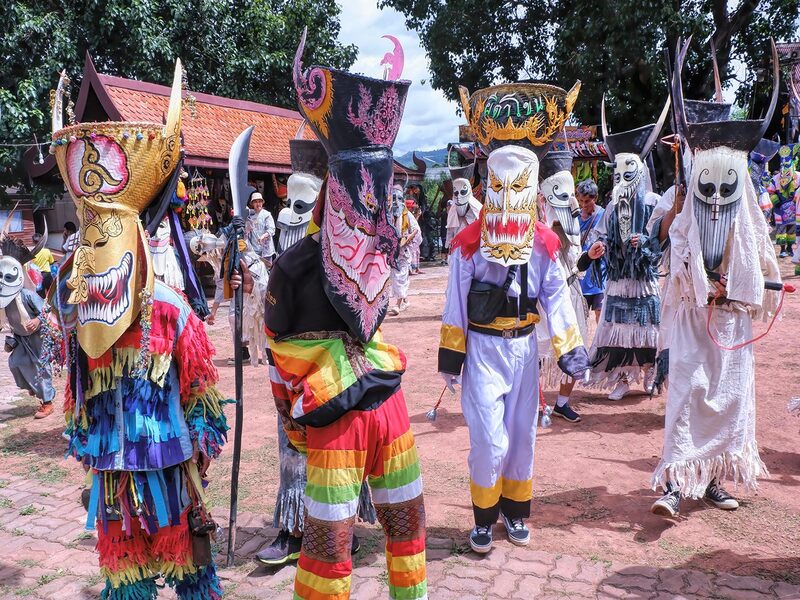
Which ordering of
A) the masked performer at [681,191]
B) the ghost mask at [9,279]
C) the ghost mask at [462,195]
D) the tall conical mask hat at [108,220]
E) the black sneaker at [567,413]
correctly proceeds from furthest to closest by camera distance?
1. the ghost mask at [462,195]
2. the ghost mask at [9,279]
3. the black sneaker at [567,413]
4. the masked performer at [681,191]
5. the tall conical mask hat at [108,220]

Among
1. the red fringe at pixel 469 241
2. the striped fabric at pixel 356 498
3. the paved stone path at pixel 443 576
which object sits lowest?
the paved stone path at pixel 443 576

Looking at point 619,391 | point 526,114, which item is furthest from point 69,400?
point 619,391

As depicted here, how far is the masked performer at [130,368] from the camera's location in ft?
8.54

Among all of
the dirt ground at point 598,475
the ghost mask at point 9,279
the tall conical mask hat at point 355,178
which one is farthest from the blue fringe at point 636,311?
the ghost mask at point 9,279

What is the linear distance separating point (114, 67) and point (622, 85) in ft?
45.2

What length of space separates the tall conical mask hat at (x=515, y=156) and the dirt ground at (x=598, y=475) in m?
1.79

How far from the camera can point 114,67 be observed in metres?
15.4

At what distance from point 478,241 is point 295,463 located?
1.69 m

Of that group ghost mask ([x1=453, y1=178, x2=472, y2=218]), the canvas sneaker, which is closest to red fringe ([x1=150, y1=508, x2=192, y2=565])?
the canvas sneaker

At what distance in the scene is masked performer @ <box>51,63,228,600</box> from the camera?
2604mm

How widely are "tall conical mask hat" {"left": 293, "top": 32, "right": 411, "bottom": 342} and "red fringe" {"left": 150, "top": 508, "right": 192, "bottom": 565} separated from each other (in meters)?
1.25

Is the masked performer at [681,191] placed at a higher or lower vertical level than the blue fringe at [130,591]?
higher

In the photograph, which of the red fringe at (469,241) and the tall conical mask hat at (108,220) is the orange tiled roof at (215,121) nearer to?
the red fringe at (469,241)

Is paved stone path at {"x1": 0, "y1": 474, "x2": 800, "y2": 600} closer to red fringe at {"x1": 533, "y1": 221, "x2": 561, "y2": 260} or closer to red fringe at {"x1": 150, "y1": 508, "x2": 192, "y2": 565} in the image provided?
red fringe at {"x1": 150, "y1": 508, "x2": 192, "y2": 565}
